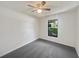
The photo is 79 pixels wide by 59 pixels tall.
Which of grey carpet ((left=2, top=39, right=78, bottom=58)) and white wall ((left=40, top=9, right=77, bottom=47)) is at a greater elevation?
white wall ((left=40, top=9, right=77, bottom=47))

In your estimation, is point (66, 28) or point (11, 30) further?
point (66, 28)

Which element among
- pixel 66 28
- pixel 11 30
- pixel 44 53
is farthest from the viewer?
pixel 66 28

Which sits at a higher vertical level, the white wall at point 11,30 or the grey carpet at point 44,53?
the white wall at point 11,30

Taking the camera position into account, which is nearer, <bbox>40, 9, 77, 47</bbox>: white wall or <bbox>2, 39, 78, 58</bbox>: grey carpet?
<bbox>2, 39, 78, 58</bbox>: grey carpet

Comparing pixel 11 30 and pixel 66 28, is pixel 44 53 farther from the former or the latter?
pixel 66 28

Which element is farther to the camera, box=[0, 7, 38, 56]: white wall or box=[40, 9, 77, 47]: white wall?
box=[40, 9, 77, 47]: white wall

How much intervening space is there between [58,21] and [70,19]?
93 cm

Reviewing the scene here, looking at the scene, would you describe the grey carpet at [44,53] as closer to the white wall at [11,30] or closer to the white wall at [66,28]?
the white wall at [11,30]

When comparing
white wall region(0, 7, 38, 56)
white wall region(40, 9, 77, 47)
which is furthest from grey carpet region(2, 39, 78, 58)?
white wall region(40, 9, 77, 47)

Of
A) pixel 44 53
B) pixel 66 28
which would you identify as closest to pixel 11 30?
pixel 44 53

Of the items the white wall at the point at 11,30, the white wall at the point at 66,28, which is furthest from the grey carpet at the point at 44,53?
the white wall at the point at 66,28

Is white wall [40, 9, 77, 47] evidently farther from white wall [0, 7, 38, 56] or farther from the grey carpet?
white wall [0, 7, 38, 56]

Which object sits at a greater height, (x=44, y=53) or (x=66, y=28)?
(x=66, y=28)

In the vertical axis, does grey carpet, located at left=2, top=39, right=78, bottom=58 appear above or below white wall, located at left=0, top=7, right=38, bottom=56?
below
